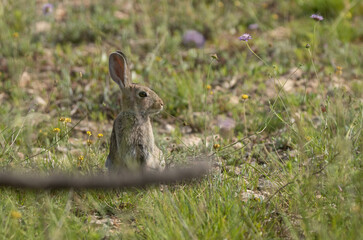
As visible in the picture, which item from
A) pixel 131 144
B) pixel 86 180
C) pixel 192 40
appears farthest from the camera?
pixel 192 40

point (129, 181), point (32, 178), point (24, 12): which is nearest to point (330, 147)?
point (129, 181)

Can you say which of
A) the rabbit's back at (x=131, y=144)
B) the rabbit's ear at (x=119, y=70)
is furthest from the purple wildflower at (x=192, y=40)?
the rabbit's back at (x=131, y=144)

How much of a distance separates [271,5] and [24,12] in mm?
3844

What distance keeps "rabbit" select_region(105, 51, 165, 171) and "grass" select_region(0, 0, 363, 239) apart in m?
0.19

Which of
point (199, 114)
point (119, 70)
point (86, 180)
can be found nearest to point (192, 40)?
point (199, 114)

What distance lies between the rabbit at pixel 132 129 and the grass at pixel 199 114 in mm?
195

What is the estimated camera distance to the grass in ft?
10.4

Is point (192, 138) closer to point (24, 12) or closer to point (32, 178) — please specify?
point (32, 178)

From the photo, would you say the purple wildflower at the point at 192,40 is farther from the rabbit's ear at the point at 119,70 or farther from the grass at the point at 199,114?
the rabbit's ear at the point at 119,70

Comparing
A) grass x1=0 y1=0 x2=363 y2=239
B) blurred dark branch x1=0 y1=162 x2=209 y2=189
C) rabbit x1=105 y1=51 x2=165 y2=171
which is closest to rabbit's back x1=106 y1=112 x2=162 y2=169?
rabbit x1=105 y1=51 x2=165 y2=171

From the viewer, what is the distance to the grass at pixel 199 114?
10.4ft

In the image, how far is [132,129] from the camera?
382 cm

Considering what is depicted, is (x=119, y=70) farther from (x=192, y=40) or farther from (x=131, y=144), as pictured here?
(x=192, y=40)

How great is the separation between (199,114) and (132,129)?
1.84 meters
